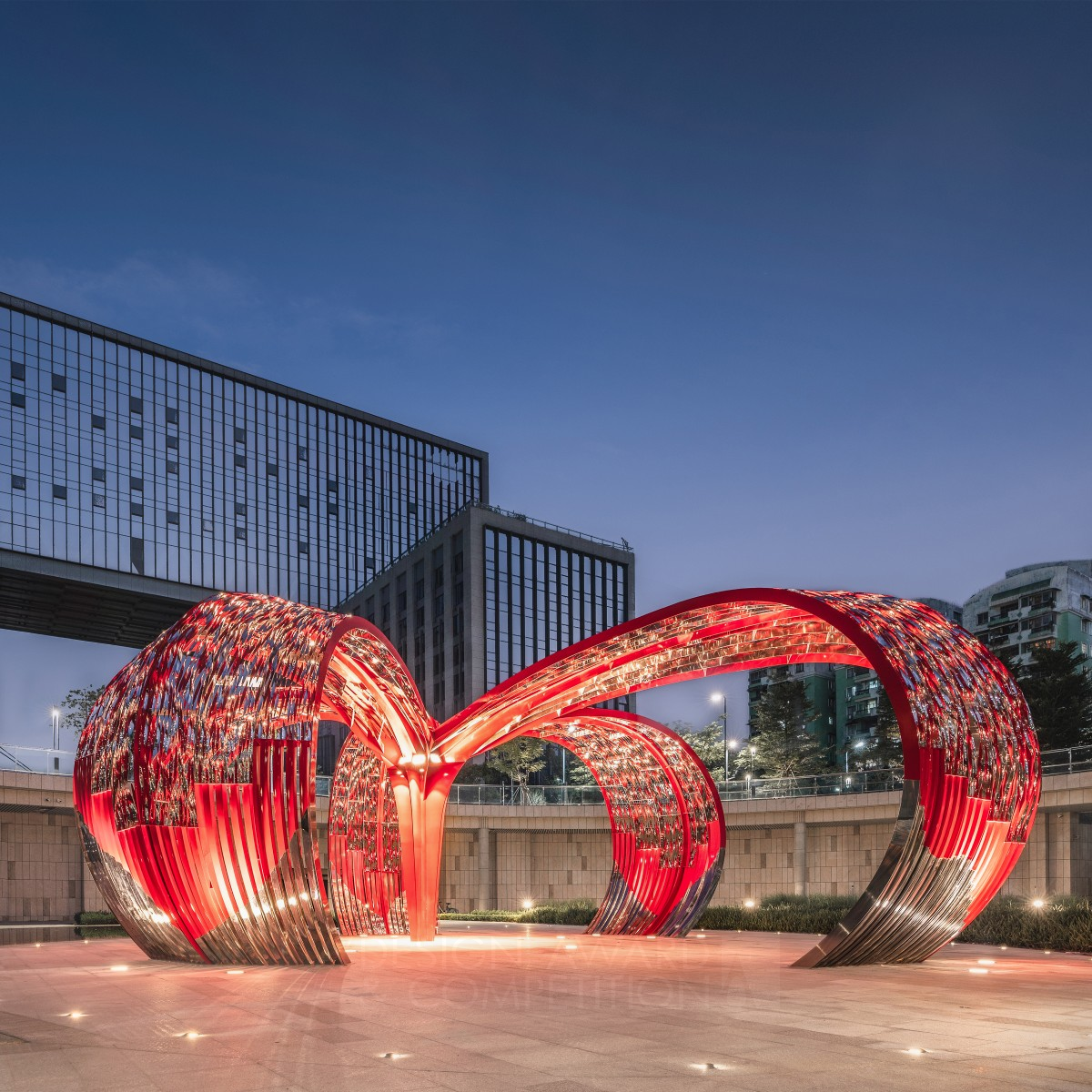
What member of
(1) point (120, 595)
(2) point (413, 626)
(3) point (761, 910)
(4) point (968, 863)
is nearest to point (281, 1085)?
(4) point (968, 863)

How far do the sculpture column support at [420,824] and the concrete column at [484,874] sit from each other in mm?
19951

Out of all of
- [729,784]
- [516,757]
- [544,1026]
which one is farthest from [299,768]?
[516,757]

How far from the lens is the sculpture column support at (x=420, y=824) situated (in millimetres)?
22750

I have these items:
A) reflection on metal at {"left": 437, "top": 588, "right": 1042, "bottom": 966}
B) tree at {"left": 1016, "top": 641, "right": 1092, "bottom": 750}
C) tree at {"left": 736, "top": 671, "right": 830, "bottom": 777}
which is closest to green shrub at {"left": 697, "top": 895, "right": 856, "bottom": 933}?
reflection on metal at {"left": 437, "top": 588, "right": 1042, "bottom": 966}

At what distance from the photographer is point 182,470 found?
68.0 metres

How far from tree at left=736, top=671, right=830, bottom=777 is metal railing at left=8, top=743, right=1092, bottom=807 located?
57.4 ft

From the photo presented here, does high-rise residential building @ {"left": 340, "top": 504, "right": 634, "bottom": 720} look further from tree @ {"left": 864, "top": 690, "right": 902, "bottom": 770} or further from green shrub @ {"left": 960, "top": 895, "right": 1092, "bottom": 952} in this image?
green shrub @ {"left": 960, "top": 895, "right": 1092, "bottom": 952}

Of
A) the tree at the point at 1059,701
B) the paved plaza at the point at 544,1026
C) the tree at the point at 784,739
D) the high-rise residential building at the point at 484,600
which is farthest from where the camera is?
the high-rise residential building at the point at 484,600

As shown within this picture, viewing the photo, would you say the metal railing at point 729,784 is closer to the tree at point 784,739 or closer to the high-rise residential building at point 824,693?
the tree at point 784,739

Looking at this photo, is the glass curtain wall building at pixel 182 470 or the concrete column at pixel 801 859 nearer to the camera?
the concrete column at pixel 801 859

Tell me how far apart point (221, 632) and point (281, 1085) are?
33.8ft

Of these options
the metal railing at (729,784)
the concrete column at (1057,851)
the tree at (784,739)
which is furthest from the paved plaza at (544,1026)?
the tree at (784,739)

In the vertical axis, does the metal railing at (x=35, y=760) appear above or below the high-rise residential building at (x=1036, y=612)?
below

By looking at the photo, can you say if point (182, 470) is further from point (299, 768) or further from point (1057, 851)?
point (299, 768)
